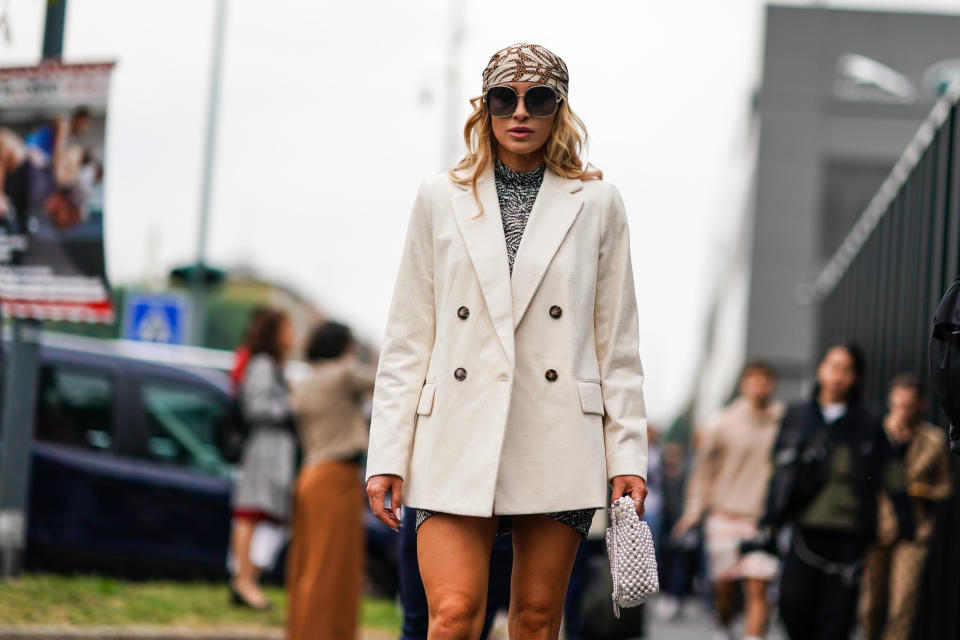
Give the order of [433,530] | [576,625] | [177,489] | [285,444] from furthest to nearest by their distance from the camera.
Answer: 1. [177,489]
2. [285,444]
3. [576,625]
4. [433,530]

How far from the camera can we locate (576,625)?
8047 mm

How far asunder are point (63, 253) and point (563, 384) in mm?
5323

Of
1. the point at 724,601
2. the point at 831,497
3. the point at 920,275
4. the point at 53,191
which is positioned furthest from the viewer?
the point at 724,601

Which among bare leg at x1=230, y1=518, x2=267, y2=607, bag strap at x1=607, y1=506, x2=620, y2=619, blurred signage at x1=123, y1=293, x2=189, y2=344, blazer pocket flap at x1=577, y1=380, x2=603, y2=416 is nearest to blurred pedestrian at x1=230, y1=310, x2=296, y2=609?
bare leg at x1=230, y1=518, x2=267, y2=607

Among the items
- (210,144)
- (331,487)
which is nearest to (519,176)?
(331,487)

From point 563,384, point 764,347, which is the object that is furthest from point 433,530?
point 764,347

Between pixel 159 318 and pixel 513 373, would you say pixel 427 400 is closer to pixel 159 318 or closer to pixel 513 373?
pixel 513 373

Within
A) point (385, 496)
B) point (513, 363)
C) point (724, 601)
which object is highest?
point (513, 363)

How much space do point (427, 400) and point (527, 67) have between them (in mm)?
952

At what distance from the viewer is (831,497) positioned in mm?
8234

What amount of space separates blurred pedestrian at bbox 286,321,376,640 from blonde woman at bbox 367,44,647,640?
4.04 metres

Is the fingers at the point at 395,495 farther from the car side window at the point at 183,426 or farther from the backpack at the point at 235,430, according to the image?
the car side window at the point at 183,426

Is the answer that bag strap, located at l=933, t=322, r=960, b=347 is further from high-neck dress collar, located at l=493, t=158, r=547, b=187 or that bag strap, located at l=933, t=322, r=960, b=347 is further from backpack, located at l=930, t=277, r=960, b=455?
high-neck dress collar, located at l=493, t=158, r=547, b=187

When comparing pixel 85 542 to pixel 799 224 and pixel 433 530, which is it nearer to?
pixel 433 530
